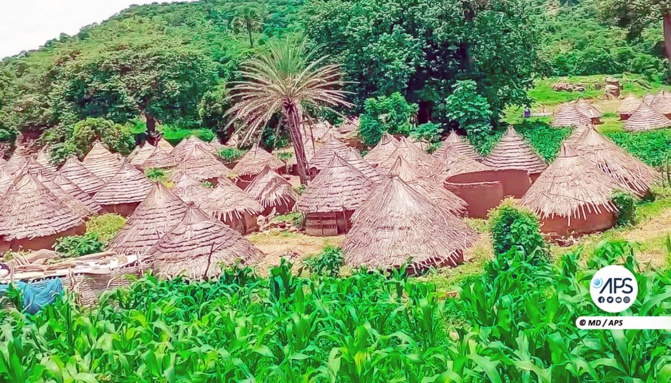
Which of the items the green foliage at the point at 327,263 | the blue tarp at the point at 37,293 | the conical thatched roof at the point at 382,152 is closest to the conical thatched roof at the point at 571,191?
the green foliage at the point at 327,263

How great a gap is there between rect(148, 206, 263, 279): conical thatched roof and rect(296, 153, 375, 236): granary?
3827 mm

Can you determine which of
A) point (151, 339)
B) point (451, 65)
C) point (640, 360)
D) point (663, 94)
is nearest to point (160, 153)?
point (451, 65)

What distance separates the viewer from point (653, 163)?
1903 centimetres

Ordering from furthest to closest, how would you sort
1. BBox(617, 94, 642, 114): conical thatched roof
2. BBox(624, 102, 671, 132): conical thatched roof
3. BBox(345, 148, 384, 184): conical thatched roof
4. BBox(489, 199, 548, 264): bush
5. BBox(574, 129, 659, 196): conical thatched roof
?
1. BBox(617, 94, 642, 114): conical thatched roof
2. BBox(624, 102, 671, 132): conical thatched roof
3. BBox(345, 148, 384, 184): conical thatched roof
4. BBox(574, 129, 659, 196): conical thatched roof
5. BBox(489, 199, 548, 264): bush

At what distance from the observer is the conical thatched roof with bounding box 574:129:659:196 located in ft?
51.0

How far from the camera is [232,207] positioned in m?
17.2

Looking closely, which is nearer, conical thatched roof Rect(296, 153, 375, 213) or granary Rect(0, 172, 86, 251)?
granary Rect(0, 172, 86, 251)

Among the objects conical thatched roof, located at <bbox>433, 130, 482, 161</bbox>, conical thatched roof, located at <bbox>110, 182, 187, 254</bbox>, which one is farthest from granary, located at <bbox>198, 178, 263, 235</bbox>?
conical thatched roof, located at <bbox>433, 130, 482, 161</bbox>

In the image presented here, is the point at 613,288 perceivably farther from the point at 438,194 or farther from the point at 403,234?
the point at 438,194

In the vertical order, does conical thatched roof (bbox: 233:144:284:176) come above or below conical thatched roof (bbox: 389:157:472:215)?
above

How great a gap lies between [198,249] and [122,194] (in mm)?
8046

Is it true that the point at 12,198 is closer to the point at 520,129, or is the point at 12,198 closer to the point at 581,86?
the point at 520,129

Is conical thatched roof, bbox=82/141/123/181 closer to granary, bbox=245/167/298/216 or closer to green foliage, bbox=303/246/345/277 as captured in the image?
granary, bbox=245/167/298/216

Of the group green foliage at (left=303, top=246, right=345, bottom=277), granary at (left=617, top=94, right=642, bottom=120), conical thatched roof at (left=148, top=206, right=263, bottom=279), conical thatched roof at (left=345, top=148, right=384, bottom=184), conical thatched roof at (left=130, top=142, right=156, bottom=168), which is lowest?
green foliage at (left=303, top=246, right=345, bottom=277)
